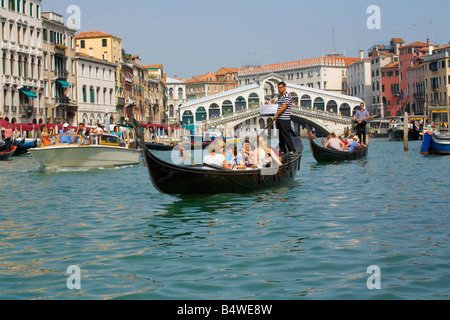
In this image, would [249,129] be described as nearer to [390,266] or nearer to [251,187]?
[251,187]

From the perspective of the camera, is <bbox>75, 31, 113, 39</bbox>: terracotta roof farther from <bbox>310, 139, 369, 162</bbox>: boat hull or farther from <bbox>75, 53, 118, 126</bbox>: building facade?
<bbox>310, 139, 369, 162</bbox>: boat hull

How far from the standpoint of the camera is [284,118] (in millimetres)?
10445

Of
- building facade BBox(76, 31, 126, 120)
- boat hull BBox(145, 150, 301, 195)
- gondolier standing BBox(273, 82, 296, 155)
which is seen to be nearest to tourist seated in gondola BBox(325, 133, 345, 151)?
gondolier standing BBox(273, 82, 296, 155)

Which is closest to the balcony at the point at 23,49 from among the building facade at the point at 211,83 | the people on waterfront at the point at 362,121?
the people on waterfront at the point at 362,121

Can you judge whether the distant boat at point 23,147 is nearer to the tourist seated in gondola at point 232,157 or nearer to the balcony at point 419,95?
the tourist seated in gondola at point 232,157

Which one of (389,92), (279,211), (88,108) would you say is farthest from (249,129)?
(279,211)

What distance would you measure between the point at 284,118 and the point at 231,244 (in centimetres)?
489

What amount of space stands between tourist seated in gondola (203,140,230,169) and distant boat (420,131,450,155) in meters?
11.8

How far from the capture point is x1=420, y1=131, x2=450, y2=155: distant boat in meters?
19.3

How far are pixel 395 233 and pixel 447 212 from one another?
4.95 feet

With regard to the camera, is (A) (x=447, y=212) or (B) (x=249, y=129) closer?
(A) (x=447, y=212)

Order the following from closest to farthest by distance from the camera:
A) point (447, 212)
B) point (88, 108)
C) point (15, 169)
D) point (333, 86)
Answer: point (447, 212)
point (15, 169)
point (88, 108)
point (333, 86)

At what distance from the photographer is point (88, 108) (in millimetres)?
39844

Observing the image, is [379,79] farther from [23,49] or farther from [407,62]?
[23,49]
